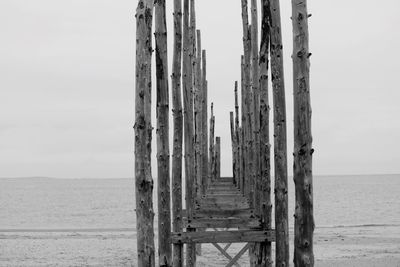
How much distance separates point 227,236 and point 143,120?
378 centimetres

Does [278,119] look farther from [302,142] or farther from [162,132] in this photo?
[162,132]

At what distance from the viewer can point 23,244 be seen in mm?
27047

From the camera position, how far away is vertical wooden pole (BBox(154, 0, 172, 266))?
727 cm

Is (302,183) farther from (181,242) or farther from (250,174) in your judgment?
(250,174)

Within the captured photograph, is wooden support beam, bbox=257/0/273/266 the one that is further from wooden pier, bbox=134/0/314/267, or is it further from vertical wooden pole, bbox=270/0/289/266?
vertical wooden pole, bbox=270/0/289/266

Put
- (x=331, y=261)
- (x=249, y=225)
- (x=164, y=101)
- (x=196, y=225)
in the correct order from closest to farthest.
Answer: (x=164, y=101) → (x=249, y=225) → (x=196, y=225) → (x=331, y=261)

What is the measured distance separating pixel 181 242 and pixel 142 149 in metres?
3.67

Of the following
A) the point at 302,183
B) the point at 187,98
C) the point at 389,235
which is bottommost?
the point at 389,235

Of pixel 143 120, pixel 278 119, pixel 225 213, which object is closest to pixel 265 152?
pixel 278 119

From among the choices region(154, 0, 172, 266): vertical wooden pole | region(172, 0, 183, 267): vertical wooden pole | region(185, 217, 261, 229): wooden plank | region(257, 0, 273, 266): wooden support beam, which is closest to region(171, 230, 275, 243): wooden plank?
region(257, 0, 273, 266): wooden support beam

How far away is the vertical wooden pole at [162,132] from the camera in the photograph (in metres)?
7.27

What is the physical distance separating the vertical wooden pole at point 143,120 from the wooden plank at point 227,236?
3.20 m

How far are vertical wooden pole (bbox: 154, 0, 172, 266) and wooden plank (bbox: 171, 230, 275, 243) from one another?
4.49 feet

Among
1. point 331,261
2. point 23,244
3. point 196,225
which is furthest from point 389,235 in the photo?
point 196,225
